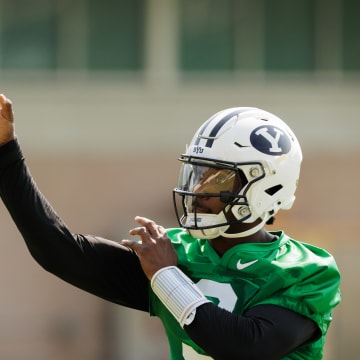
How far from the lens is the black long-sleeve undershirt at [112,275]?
3102mm

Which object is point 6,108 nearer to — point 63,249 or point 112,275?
point 63,249

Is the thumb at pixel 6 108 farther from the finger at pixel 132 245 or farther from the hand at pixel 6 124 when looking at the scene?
the finger at pixel 132 245

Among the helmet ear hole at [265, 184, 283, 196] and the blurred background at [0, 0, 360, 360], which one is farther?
the blurred background at [0, 0, 360, 360]

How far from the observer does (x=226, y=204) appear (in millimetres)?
3375

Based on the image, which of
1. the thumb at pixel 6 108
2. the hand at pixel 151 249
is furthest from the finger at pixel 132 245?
the thumb at pixel 6 108

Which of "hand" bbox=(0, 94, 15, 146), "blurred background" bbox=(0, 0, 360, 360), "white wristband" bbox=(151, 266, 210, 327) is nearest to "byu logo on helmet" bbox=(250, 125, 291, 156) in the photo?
"white wristband" bbox=(151, 266, 210, 327)

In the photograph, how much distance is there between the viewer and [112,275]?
3.46 meters

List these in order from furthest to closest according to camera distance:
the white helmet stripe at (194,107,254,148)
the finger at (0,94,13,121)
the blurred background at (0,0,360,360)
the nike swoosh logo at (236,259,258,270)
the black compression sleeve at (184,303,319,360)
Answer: the blurred background at (0,0,360,360)
the white helmet stripe at (194,107,254,148)
the nike swoosh logo at (236,259,258,270)
the finger at (0,94,13,121)
the black compression sleeve at (184,303,319,360)

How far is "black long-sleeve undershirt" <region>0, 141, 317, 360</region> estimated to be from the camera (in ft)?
10.2

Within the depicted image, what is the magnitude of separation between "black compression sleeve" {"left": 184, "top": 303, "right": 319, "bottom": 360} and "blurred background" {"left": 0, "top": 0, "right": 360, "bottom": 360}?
28.2 feet

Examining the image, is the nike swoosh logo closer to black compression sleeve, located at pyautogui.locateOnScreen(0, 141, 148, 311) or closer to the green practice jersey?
the green practice jersey

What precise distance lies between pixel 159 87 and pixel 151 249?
8.84 m

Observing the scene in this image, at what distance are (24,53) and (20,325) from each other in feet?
10.1

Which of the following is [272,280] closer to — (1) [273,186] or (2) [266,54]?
(1) [273,186]
